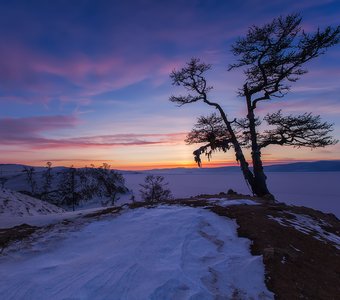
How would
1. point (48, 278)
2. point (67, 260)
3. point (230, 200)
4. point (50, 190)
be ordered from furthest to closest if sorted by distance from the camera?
point (50, 190)
point (230, 200)
point (67, 260)
point (48, 278)

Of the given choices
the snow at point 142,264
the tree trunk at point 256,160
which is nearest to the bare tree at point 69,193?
the tree trunk at point 256,160

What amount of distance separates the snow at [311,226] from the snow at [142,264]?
1.53 m

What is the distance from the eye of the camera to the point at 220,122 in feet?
52.2

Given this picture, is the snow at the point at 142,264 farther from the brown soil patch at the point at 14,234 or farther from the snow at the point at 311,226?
the snow at the point at 311,226

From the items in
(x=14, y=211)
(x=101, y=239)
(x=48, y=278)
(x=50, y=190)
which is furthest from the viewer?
(x=50, y=190)

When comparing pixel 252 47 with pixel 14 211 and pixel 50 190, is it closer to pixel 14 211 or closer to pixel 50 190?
pixel 14 211

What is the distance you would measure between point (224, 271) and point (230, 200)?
4.81 m

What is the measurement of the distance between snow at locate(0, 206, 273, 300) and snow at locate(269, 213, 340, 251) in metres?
1.53

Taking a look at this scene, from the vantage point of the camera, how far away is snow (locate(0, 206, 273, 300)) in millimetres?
4117

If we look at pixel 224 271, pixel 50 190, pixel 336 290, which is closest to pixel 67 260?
pixel 224 271

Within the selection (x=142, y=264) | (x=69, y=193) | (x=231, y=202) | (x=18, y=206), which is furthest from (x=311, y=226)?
(x=69, y=193)

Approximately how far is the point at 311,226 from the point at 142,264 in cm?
478

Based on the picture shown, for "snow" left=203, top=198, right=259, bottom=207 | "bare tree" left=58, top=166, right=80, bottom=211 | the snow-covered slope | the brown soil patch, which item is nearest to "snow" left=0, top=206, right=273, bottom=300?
the brown soil patch

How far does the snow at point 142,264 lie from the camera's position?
4.12 metres
